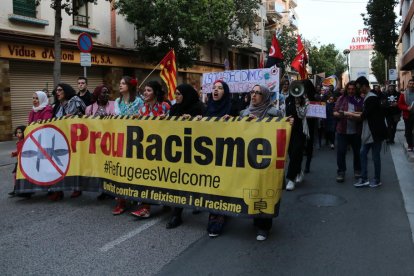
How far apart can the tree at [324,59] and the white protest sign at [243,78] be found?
55.3 meters

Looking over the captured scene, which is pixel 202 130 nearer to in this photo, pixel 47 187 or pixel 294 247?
pixel 294 247

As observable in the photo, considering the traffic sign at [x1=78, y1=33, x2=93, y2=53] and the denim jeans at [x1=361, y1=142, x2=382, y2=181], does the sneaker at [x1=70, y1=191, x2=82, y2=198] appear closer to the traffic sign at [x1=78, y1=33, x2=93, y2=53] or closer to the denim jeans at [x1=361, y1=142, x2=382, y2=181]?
the denim jeans at [x1=361, y1=142, x2=382, y2=181]

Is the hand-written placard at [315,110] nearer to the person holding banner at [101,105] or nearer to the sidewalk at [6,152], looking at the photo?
the person holding banner at [101,105]

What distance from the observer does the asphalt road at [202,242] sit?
4.16 meters

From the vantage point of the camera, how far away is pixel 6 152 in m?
12.8

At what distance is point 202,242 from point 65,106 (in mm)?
3310

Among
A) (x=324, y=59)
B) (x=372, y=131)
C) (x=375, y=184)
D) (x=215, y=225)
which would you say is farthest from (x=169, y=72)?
(x=324, y=59)

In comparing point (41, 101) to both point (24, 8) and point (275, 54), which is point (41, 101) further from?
point (24, 8)

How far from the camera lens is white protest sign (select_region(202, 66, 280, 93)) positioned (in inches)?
438

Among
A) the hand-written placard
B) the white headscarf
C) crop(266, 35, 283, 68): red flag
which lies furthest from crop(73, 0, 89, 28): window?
the white headscarf

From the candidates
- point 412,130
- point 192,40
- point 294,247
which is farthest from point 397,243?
point 192,40

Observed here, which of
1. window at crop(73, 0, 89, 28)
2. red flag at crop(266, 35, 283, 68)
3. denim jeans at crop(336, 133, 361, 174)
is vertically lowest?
denim jeans at crop(336, 133, 361, 174)

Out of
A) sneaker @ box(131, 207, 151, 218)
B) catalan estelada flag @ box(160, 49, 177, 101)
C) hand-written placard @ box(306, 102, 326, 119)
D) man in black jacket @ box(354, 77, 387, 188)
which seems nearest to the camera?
sneaker @ box(131, 207, 151, 218)

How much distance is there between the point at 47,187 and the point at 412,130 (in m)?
8.28
